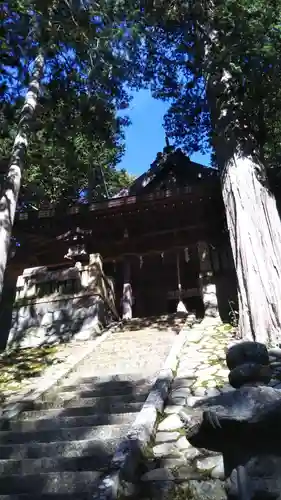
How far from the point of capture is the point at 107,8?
920cm

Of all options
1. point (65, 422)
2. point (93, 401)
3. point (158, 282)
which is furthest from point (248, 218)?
point (158, 282)

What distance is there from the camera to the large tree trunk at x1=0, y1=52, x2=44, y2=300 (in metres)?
6.21

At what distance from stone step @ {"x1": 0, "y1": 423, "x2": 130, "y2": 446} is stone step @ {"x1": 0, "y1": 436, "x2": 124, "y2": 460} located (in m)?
0.09

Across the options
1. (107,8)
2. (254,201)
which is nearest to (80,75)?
(107,8)

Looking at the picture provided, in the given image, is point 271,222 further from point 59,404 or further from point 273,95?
point 59,404

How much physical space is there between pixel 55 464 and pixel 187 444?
Answer: 1.29m

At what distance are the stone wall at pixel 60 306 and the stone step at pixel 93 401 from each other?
3.65 metres

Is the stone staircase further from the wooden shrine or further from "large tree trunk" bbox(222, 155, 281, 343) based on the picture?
the wooden shrine

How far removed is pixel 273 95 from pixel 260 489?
30.7 ft

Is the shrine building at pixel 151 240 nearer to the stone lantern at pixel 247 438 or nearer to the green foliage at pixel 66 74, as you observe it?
the green foliage at pixel 66 74

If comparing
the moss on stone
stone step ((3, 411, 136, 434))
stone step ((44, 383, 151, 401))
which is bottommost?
stone step ((3, 411, 136, 434))

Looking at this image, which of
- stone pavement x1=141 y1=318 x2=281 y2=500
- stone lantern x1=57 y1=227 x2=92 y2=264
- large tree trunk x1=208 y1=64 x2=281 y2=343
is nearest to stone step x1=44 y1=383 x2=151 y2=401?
stone pavement x1=141 y1=318 x2=281 y2=500

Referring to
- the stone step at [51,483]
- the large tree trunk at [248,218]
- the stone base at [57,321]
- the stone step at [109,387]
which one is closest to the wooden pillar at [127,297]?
the stone base at [57,321]

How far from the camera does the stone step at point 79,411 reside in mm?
4769
